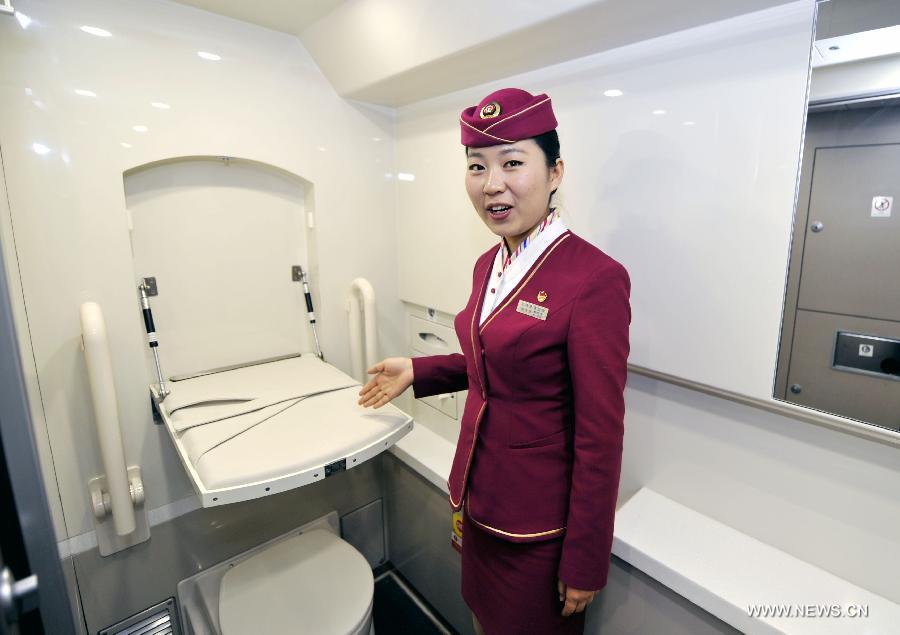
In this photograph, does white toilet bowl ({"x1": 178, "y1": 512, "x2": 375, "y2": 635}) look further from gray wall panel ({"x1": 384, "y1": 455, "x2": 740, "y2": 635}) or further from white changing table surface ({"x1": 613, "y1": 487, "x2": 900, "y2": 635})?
white changing table surface ({"x1": 613, "y1": 487, "x2": 900, "y2": 635})

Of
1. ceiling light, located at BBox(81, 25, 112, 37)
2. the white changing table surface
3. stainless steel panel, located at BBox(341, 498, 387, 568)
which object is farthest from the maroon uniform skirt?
ceiling light, located at BBox(81, 25, 112, 37)

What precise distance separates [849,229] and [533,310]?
0.63 meters

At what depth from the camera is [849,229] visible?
91cm

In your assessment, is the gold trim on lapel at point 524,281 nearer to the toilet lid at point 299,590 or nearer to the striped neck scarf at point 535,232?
the striped neck scarf at point 535,232

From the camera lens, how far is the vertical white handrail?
1.22m

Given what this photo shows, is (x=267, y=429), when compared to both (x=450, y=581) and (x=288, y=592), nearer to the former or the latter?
(x=288, y=592)

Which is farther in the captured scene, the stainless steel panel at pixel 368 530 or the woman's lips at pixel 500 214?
the stainless steel panel at pixel 368 530

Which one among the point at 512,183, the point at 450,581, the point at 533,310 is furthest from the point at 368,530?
the point at 512,183

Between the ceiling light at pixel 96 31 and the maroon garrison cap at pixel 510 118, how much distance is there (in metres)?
1.11

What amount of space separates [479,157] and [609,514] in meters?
0.77

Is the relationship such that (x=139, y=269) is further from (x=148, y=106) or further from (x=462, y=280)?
(x=462, y=280)

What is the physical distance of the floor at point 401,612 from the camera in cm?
180

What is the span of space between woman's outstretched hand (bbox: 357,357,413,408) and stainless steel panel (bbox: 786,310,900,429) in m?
0.90

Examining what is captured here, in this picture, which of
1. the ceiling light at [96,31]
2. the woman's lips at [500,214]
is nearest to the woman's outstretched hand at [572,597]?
the woman's lips at [500,214]
